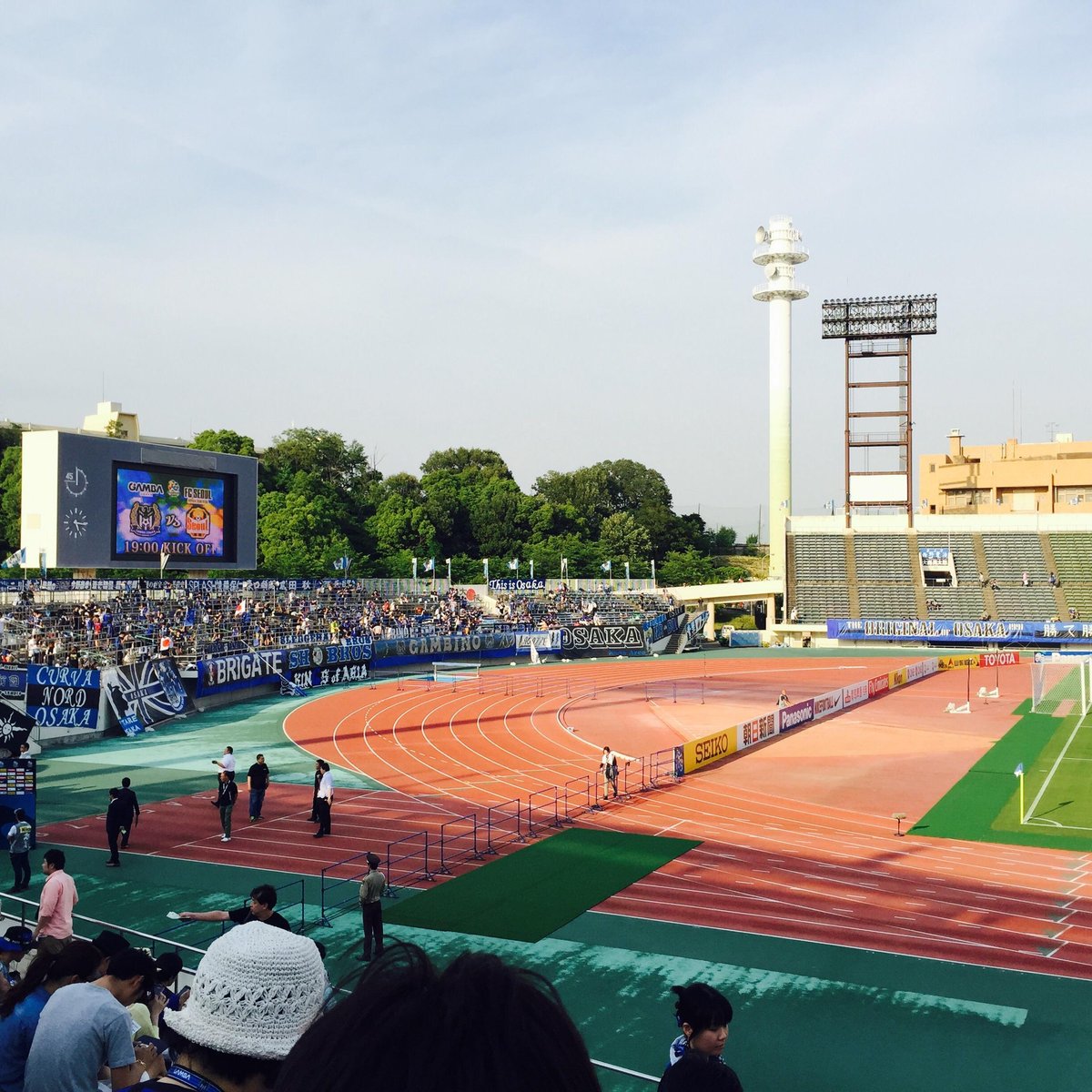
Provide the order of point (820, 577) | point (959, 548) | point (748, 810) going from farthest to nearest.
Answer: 1. point (959, 548)
2. point (820, 577)
3. point (748, 810)

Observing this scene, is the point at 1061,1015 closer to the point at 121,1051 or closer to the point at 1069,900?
the point at 1069,900

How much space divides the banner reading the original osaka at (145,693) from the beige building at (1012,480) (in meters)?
80.8

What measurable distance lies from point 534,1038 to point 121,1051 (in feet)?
13.6

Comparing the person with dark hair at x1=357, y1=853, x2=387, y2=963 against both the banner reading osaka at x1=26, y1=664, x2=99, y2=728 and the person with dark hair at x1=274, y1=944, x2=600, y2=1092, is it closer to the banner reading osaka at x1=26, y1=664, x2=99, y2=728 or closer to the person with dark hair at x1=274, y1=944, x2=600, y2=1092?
the person with dark hair at x1=274, y1=944, x2=600, y2=1092

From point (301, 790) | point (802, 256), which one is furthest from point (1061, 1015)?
point (802, 256)

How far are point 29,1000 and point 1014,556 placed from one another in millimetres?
84135

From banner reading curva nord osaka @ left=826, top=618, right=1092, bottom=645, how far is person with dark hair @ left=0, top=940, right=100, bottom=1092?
73.1 m

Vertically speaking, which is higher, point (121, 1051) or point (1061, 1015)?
point (121, 1051)

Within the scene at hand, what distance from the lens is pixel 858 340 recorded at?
86250 mm

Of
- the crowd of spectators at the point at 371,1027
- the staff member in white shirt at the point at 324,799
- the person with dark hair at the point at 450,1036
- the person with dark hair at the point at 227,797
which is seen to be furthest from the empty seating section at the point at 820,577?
the person with dark hair at the point at 450,1036

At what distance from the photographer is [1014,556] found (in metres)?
80.8

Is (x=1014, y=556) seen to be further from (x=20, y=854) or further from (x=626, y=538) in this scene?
(x=20, y=854)

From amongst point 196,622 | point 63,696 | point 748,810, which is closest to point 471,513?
point 196,622

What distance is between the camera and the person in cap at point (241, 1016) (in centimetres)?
232
